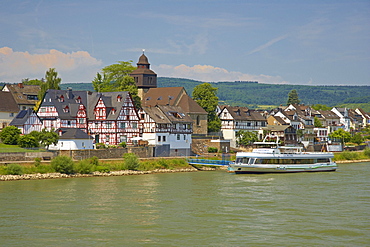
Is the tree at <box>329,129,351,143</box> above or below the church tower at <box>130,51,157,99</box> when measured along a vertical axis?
below

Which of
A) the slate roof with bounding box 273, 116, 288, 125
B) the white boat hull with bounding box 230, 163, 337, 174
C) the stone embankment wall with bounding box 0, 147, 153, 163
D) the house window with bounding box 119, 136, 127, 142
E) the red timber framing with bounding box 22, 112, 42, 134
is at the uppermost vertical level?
the slate roof with bounding box 273, 116, 288, 125

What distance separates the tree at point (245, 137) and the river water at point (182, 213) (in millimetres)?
32517

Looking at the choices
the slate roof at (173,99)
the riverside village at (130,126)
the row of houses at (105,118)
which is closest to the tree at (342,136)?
the riverside village at (130,126)

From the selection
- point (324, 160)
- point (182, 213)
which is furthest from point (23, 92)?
point (182, 213)

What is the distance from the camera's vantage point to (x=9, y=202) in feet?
117

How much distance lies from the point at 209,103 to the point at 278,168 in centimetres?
2810

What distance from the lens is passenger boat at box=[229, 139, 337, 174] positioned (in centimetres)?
5922

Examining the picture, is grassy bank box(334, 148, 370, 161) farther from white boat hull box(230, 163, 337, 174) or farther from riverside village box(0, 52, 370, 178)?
white boat hull box(230, 163, 337, 174)

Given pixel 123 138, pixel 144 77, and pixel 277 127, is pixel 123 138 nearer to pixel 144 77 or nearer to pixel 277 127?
pixel 144 77

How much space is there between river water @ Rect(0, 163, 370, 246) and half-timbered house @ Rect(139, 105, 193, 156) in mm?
17863

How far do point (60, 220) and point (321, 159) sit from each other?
41388 mm

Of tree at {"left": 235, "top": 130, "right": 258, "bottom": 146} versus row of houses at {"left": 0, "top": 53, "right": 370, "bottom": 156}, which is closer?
row of houses at {"left": 0, "top": 53, "right": 370, "bottom": 156}

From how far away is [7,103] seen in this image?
71.8m

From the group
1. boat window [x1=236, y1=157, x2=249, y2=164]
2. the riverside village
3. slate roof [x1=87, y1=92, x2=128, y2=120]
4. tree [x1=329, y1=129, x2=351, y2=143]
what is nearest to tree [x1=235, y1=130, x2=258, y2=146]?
the riverside village
